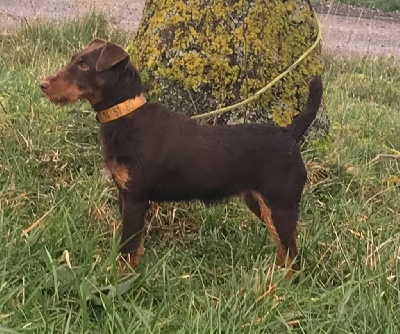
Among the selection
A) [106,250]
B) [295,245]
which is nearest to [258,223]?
[295,245]

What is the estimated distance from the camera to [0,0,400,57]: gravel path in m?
8.80

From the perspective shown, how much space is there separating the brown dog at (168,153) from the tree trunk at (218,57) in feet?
2.81

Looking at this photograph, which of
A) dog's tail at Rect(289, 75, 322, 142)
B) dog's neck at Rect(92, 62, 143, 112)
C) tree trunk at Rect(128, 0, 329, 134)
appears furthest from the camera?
tree trunk at Rect(128, 0, 329, 134)

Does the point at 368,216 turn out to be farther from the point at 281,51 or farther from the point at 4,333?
the point at 4,333

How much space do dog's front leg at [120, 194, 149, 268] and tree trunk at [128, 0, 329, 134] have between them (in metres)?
1.15

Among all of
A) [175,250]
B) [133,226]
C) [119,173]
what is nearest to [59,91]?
[119,173]

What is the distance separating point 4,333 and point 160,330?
0.58 meters

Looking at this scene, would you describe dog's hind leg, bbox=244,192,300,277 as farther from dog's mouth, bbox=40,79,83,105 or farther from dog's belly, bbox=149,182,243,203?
dog's mouth, bbox=40,79,83,105

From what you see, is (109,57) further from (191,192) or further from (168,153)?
(191,192)

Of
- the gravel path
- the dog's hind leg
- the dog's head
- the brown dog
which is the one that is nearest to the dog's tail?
the brown dog

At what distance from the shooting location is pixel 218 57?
4324 mm

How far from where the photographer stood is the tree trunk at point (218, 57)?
4.34m

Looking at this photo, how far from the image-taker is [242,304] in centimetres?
285

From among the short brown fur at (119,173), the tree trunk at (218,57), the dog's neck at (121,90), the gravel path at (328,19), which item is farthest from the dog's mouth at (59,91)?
the gravel path at (328,19)
